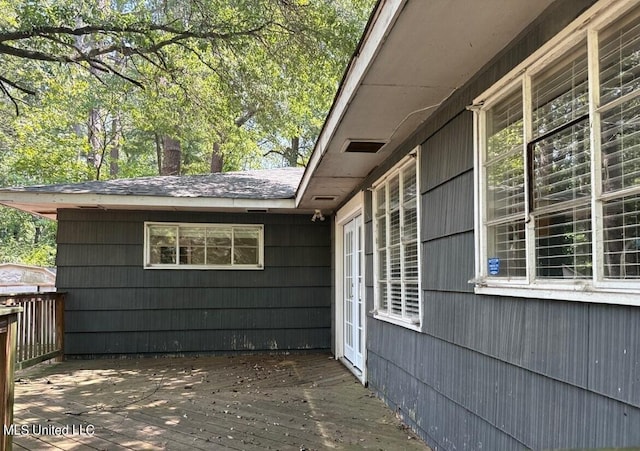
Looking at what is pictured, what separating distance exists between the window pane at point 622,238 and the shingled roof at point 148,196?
4935 millimetres

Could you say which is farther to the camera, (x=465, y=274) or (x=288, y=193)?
(x=288, y=193)

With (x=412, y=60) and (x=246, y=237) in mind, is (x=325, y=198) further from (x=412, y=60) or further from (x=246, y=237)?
(x=412, y=60)

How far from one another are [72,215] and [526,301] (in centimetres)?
638

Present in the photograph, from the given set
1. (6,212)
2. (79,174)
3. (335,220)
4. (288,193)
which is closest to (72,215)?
(288,193)

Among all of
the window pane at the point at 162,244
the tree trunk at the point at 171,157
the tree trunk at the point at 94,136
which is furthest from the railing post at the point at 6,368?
the tree trunk at the point at 94,136

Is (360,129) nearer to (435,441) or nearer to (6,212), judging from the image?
(435,441)

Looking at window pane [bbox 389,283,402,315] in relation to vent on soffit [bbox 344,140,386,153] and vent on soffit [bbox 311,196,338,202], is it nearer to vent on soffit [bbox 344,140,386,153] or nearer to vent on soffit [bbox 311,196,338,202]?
vent on soffit [bbox 344,140,386,153]

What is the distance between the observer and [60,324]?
6332 mm

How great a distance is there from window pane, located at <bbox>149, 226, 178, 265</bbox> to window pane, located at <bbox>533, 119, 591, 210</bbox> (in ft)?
18.8

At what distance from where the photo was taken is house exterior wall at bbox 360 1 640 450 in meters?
1.58

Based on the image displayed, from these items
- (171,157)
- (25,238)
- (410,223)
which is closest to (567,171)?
(410,223)

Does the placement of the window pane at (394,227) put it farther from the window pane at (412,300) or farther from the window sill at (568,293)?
the window sill at (568,293)

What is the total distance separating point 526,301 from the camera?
2043 mm

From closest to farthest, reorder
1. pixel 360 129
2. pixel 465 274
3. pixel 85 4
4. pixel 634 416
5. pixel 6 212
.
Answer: pixel 634 416 → pixel 465 274 → pixel 360 129 → pixel 85 4 → pixel 6 212
